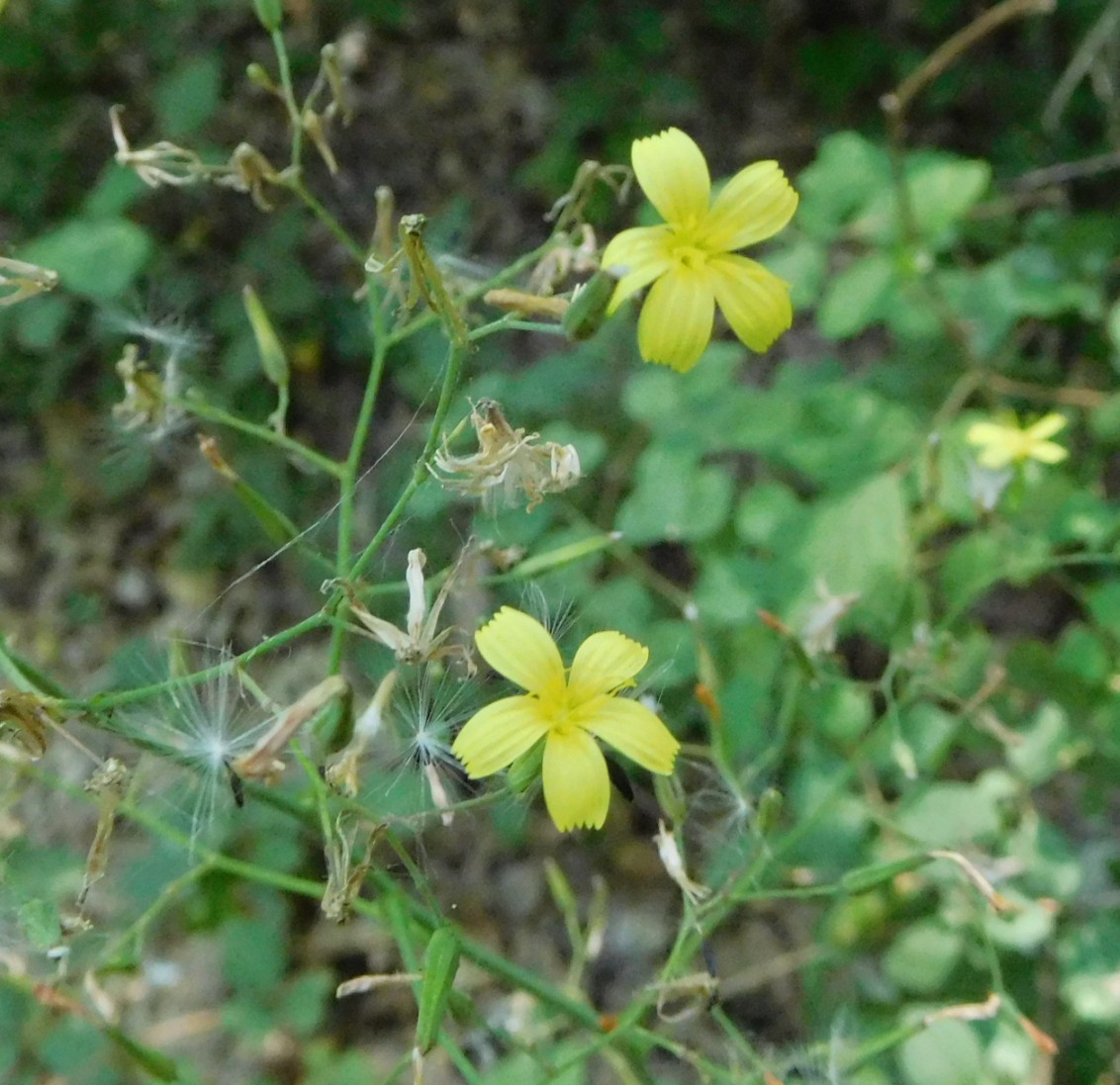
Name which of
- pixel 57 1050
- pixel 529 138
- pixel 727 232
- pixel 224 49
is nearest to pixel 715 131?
pixel 529 138

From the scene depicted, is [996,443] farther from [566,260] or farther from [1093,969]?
[1093,969]

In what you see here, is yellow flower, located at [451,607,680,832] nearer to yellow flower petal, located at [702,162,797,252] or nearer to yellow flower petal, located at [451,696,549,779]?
yellow flower petal, located at [451,696,549,779]

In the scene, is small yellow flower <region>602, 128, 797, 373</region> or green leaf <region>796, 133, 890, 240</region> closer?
small yellow flower <region>602, 128, 797, 373</region>

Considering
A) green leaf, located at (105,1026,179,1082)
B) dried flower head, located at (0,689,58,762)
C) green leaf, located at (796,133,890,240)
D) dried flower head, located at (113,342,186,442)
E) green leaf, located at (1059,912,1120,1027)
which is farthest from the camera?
green leaf, located at (796,133,890,240)

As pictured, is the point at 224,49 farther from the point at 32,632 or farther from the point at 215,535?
the point at 32,632

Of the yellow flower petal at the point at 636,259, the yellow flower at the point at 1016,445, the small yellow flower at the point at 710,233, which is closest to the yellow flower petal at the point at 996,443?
the yellow flower at the point at 1016,445

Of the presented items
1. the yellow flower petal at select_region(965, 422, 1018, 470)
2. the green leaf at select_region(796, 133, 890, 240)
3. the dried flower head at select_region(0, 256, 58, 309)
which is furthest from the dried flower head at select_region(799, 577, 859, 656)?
the dried flower head at select_region(0, 256, 58, 309)
